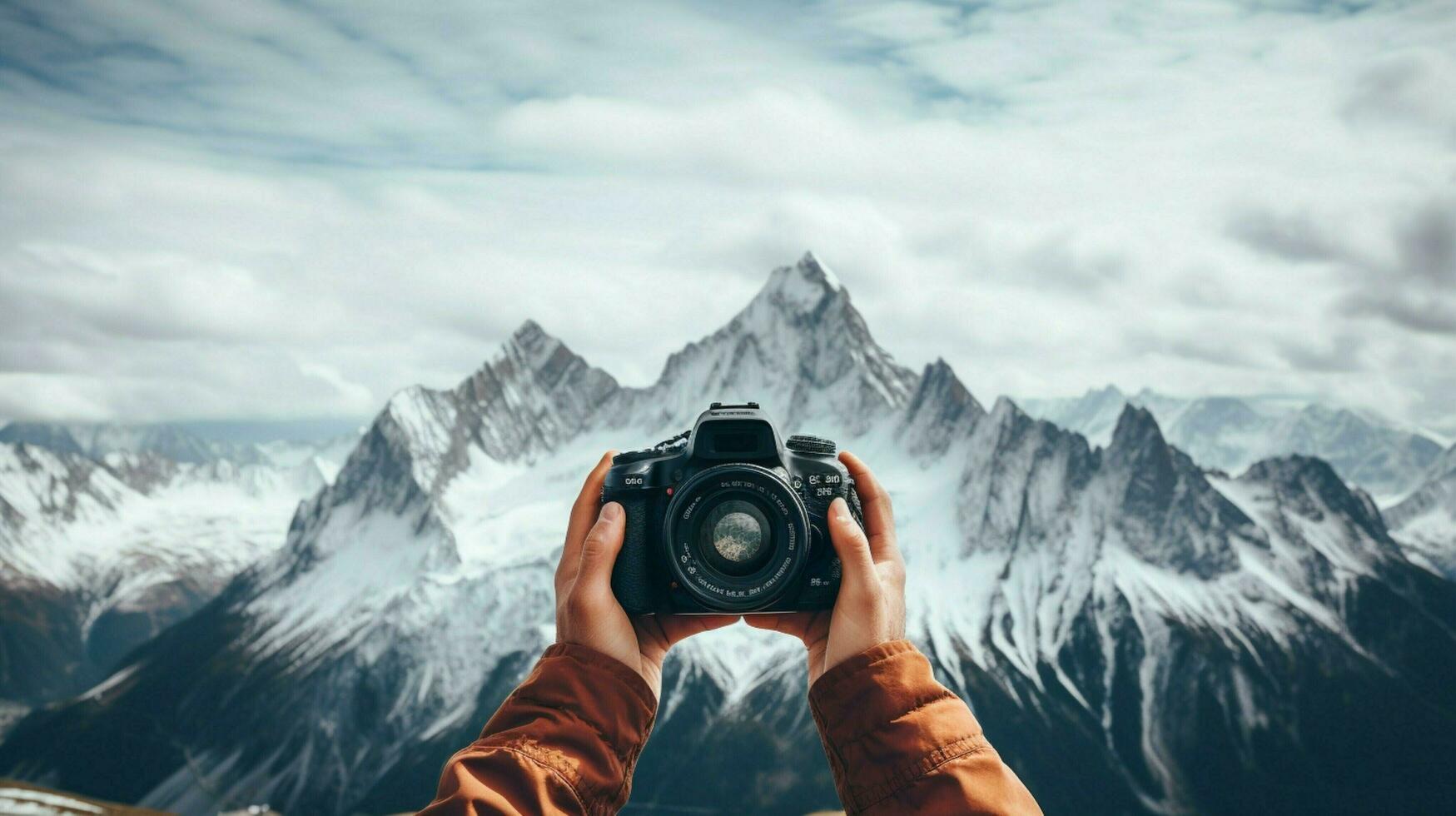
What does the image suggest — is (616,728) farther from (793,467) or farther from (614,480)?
(793,467)

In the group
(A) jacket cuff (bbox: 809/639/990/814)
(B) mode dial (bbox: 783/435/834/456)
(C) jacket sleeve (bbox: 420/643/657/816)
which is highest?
(B) mode dial (bbox: 783/435/834/456)

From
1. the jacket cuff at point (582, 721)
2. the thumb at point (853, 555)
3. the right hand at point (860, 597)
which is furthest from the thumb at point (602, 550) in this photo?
the thumb at point (853, 555)

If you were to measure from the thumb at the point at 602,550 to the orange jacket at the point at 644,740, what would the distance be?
471mm

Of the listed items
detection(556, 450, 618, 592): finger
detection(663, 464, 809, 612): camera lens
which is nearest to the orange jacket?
detection(556, 450, 618, 592): finger

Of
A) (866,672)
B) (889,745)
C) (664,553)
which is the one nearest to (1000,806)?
(889,745)

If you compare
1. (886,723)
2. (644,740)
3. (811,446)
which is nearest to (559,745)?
(644,740)

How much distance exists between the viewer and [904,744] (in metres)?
4.27

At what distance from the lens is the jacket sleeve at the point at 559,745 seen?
407 cm

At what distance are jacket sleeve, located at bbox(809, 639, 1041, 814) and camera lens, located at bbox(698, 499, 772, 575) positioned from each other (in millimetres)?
1398

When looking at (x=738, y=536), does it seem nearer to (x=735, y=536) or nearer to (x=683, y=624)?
(x=735, y=536)

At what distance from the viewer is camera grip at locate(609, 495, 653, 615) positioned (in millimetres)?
5773

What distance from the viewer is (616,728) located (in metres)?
4.72

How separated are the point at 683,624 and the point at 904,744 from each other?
2029mm

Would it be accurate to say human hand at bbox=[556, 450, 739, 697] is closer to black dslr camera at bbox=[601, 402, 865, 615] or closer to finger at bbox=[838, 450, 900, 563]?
black dslr camera at bbox=[601, 402, 865, 615]
